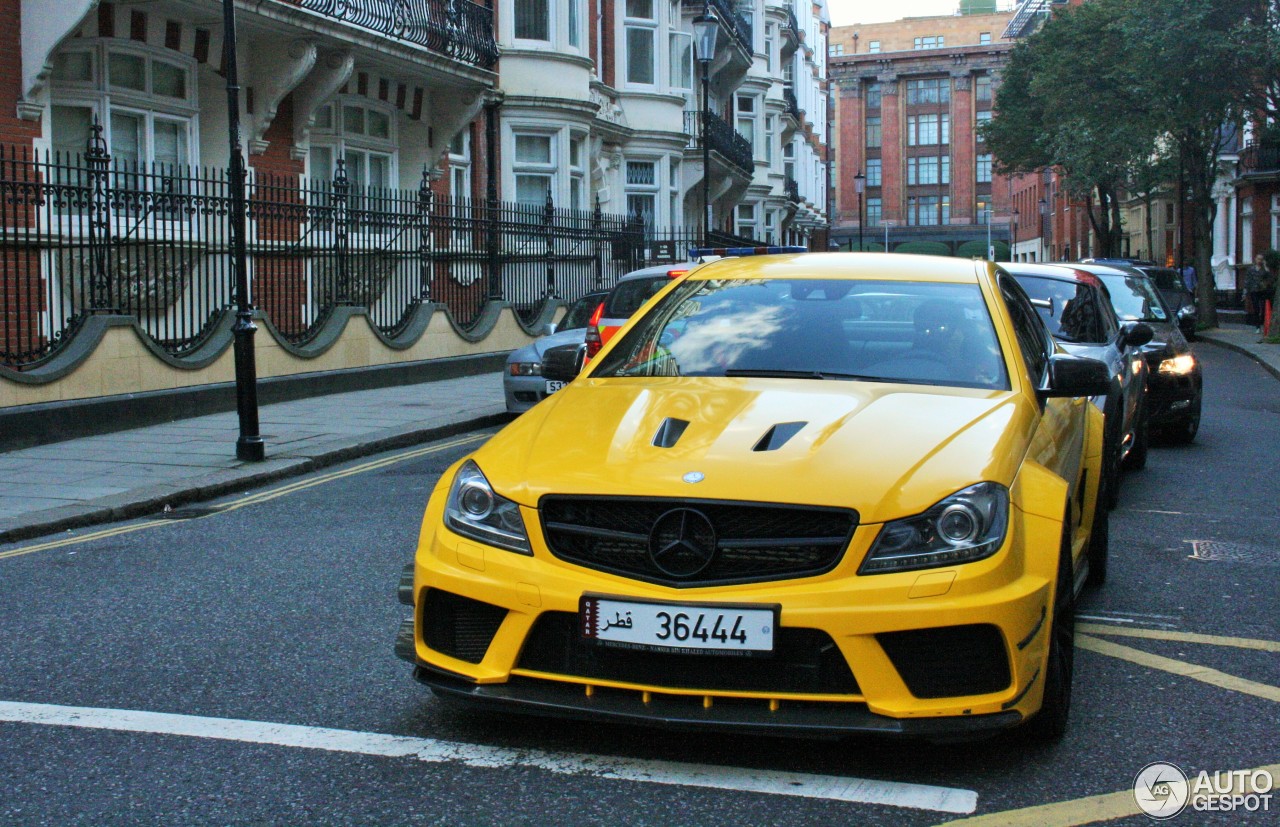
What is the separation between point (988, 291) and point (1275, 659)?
1.73 metres

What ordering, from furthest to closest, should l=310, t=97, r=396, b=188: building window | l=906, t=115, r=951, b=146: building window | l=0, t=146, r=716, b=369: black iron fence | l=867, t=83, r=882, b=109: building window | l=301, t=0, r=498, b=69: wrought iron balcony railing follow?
l=867, t=83, r=882, b=109: building window, l=906, t=115, r=951, b=146: building window, l=310, t=97, r=396, b=188: building window, l=301, t=0, r=498, b=69: wrought iron balcony railing, l=0, t=146, r=716, b=369: black iron fence

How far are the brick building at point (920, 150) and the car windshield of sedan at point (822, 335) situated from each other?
391ft

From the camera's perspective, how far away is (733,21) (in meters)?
42.7

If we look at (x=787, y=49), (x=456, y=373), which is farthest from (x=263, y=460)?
(x=787, y=49)

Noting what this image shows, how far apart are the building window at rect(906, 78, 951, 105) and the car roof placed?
123983 mm

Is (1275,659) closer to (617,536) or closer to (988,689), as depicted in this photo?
(988,689)

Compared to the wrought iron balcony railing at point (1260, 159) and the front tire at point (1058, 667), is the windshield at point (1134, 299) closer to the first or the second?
the front tire at point (1058, 667)

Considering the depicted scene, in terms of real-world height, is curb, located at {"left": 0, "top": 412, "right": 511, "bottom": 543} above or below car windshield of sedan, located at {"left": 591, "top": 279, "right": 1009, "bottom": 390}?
below

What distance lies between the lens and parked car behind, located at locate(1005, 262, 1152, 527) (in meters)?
9.50

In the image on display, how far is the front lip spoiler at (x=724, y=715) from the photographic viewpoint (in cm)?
380

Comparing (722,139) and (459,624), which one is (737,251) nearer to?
(459,624)

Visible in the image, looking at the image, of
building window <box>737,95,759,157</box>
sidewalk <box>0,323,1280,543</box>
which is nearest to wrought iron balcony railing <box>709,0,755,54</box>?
building window <box>737,95,759,157</box>

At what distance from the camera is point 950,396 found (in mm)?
4816

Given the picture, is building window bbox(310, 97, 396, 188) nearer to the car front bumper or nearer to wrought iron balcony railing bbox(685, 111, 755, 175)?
wrought iron balcony railing bbox(685, 111, 755, 175)
